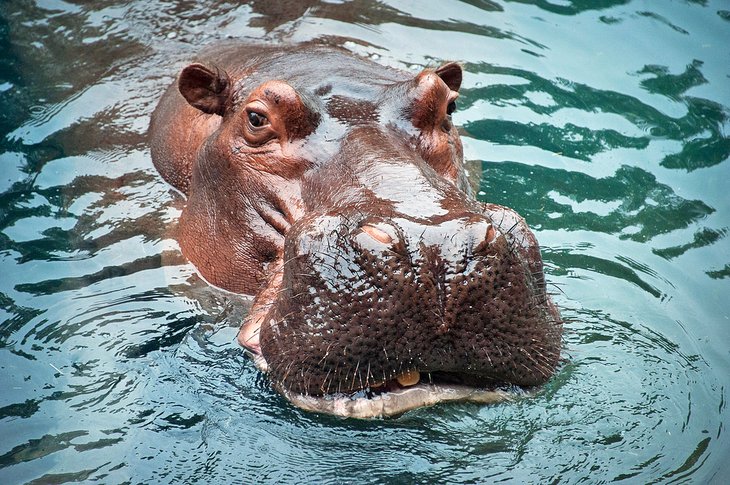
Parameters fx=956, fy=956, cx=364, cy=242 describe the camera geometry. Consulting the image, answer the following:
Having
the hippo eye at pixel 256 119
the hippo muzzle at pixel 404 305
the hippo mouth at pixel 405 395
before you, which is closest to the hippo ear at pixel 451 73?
the hippo eye at pixel 256 119

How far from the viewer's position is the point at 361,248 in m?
4.02

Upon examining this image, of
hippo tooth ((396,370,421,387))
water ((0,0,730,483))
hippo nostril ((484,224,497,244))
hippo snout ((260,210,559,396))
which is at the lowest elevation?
water ((0,0,730,483))

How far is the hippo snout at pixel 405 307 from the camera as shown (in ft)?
13.1

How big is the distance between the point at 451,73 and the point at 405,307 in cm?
263

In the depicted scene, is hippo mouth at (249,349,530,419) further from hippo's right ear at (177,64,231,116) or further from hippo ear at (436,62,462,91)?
hippo ear at (436,62,462,91)

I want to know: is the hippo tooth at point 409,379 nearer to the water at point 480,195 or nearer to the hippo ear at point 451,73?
the water at point 480,195

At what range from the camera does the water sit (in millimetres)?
4934

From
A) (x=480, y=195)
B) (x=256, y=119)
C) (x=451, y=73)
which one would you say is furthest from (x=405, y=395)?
(x=480, y=195)

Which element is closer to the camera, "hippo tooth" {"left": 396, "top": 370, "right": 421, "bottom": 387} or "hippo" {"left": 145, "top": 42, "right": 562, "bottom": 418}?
"hippo" {"left": 145, "top": 42, "right": 562, "bottom": 418}

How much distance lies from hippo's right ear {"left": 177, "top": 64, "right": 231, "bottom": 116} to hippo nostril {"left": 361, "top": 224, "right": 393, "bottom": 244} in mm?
2093

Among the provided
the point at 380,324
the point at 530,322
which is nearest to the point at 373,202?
the point at 380,324

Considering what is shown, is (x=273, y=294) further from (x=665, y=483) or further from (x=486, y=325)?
(x=665, y=483)

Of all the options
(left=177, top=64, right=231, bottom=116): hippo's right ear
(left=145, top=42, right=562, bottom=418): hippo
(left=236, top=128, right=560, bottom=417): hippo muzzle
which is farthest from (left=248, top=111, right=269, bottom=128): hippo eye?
(left=236, top=128, right=560, bottom=417): hippo muzzle

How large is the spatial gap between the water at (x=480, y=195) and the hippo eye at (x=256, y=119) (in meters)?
1.10
